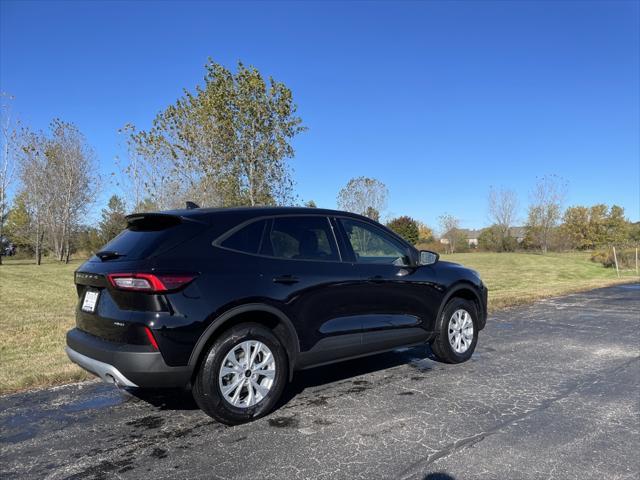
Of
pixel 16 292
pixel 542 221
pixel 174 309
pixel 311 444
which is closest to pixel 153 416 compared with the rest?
pixel 174 309

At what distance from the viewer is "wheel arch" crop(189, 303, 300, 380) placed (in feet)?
11.9

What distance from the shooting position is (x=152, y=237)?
386cm

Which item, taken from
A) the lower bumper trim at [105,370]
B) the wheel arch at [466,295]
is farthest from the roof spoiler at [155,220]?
the wheel arch at [466,295]

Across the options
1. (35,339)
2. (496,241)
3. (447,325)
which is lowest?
(35,339)

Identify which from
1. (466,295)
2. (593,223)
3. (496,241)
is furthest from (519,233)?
(466,295)

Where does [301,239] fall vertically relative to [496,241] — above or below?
below

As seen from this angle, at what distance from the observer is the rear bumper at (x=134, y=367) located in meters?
3.46

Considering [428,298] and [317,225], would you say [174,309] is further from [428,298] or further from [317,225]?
[428,298]

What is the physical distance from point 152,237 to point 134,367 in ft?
3.32

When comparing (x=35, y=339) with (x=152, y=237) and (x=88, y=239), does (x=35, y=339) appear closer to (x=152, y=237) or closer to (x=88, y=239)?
(x=152, y=237)

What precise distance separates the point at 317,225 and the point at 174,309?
5.53ft

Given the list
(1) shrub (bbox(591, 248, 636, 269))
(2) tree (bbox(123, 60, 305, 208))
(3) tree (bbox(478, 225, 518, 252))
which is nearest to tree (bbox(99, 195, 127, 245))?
(2) tree (bbox(123, 60, 305, 208))

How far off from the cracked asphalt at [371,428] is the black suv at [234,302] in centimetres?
43

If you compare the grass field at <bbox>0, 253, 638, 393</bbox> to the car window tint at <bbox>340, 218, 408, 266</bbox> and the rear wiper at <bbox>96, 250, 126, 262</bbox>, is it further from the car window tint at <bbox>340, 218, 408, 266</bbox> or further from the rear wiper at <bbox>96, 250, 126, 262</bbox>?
the car window tint at <bbox>340, 218, 408, 266</bbox>
